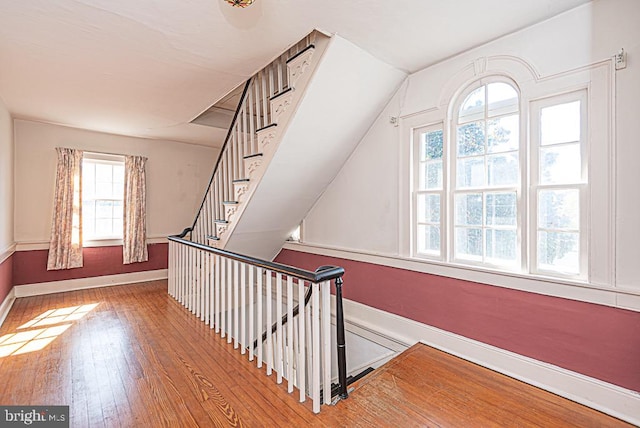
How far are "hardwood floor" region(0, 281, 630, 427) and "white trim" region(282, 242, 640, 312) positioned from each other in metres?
0.68

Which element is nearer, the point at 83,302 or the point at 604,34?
the point at 604,34

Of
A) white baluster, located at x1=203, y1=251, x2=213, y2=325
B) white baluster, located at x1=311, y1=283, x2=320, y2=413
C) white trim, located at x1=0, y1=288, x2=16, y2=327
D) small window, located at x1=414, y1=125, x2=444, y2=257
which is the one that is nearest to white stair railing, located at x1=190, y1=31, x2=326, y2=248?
white baluster, located at x1=203, y1=251, x2=213, y2=325

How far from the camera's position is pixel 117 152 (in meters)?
5.14

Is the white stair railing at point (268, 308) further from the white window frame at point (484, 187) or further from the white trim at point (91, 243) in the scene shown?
the white trim at point (91, 243)

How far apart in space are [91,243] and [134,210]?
801 mm

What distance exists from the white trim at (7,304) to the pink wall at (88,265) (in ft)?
0.79

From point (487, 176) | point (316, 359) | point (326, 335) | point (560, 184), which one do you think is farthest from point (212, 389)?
point (560, 184)

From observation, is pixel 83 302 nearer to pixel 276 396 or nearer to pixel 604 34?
pixel 276 396

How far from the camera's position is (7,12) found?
6.47 feet

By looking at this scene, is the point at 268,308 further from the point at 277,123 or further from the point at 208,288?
the point at 277,123

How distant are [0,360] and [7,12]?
104 inches

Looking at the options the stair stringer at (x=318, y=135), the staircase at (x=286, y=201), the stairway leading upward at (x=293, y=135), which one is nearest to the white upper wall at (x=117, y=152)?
the staircase at (x=286, y=201)

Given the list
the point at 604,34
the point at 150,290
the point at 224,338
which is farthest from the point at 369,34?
the point at 150,290

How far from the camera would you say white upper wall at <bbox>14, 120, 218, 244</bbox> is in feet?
14.5
